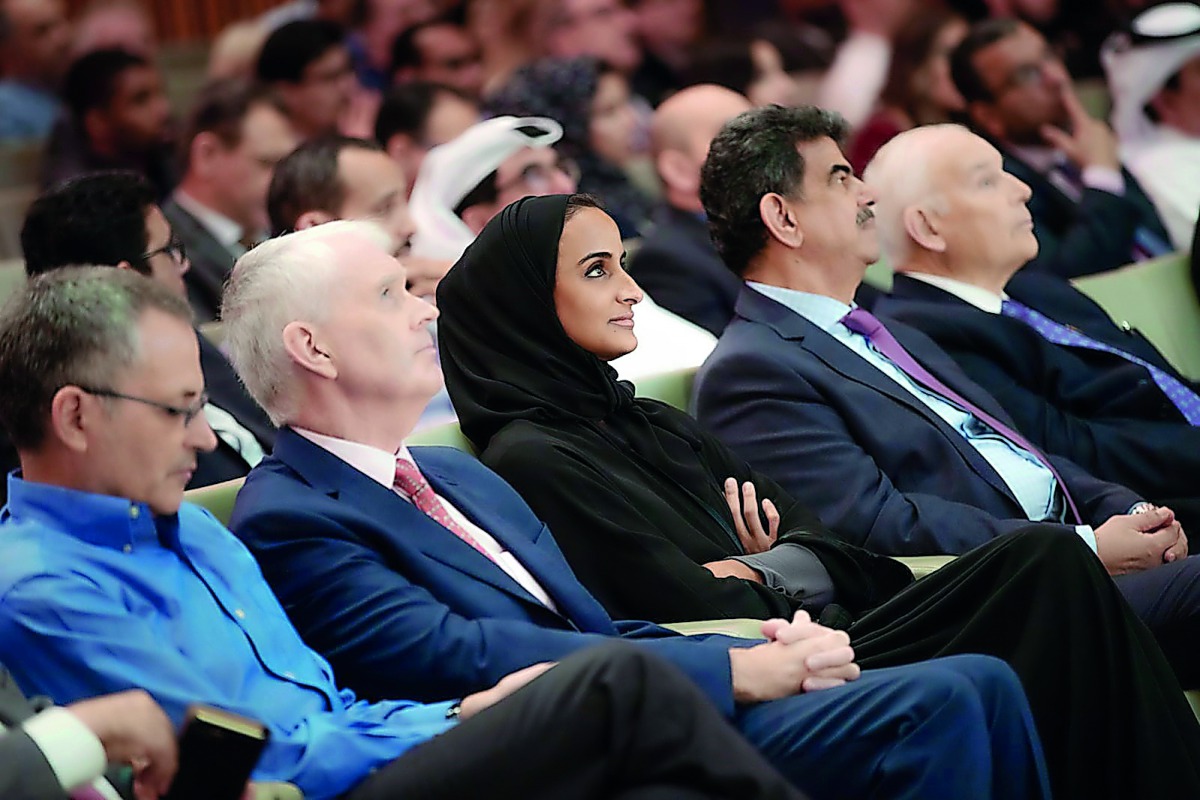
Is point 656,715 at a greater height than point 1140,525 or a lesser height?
greater

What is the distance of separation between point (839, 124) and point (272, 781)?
2.03m

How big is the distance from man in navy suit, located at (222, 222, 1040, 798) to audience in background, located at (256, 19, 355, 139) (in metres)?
3.70

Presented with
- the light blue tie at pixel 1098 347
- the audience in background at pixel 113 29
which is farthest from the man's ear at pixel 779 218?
the audience in background at pixel 113 29

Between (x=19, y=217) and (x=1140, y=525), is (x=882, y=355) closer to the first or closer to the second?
(x=1140, y=525)

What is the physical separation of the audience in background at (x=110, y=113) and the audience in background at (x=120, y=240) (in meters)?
2.50

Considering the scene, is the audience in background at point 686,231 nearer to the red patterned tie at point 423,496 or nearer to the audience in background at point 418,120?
the audience in background at point 418,120

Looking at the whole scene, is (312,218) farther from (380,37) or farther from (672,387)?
(380,37)

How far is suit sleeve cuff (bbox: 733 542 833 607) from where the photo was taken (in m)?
2.76

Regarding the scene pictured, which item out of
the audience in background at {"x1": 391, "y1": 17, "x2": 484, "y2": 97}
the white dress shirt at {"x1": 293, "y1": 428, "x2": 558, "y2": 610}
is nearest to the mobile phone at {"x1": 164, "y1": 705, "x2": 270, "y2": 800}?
the white dress shirt at {"x1": 293, "y1": 428, "x2": 558, "y2": 610}

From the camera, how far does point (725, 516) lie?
2.95 metres

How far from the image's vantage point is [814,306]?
133 inches

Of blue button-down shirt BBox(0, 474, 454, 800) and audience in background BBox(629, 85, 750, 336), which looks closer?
blue button-down shirt BBox(0, 474, 454, 800)

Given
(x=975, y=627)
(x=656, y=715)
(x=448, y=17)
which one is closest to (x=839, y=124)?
(x=975, y=627)

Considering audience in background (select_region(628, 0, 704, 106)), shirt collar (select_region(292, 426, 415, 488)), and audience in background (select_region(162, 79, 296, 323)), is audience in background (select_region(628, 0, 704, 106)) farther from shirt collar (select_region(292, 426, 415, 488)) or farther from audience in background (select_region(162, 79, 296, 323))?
shirt collar (select_region(292, 426, 415, 488))
